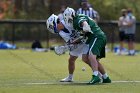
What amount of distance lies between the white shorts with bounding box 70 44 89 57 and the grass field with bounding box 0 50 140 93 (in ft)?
2.25

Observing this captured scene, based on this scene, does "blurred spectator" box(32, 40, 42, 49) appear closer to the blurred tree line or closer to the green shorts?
the blurred tree line

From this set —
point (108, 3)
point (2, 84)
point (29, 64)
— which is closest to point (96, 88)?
point (2, 84)

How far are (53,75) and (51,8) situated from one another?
81.2 ft

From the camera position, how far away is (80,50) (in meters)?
14.6

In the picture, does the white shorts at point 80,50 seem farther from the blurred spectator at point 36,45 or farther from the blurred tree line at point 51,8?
the blurred tree line at point 51,8

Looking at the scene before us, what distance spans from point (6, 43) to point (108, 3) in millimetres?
12924

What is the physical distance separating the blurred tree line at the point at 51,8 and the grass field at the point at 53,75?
16866mm

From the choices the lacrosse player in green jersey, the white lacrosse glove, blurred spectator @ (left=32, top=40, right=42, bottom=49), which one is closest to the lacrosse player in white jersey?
the lacrosse player in green jersey

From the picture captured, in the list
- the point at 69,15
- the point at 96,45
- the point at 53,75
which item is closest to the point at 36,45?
the point at 53,75

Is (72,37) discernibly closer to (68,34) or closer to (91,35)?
(68,34)

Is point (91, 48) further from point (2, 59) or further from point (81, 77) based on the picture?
point (2, 59)

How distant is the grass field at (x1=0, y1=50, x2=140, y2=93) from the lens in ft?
42.9

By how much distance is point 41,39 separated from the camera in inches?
1224

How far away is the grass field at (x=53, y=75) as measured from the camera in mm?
13078
